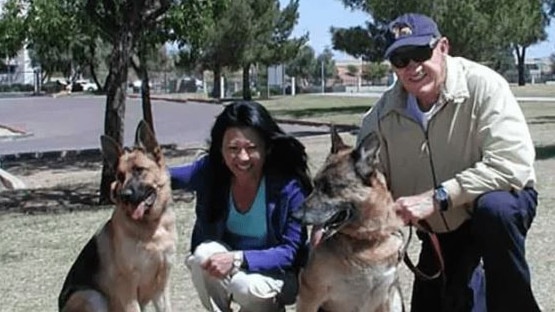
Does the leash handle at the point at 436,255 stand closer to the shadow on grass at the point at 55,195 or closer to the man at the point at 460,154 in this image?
the man at the point at 460,154

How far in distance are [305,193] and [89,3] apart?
959 cm

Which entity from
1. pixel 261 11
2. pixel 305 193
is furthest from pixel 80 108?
pixel 305 193

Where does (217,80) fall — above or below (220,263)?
above

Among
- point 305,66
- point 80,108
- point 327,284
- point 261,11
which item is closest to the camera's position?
point 327,284

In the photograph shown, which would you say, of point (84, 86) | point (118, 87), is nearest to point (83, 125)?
point (118, 87)

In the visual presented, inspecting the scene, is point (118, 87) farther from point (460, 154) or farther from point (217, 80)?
point (217, 80)

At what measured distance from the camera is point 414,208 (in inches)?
167

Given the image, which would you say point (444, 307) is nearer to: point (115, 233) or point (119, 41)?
point (115, 233)

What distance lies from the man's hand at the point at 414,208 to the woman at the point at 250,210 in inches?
26.4

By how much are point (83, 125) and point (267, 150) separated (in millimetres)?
29684

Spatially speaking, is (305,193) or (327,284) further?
(305,193)

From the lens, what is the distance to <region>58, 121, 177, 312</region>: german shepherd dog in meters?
4.88

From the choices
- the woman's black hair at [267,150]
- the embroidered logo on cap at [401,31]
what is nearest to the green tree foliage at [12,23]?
the woman's black hair at [267,150]

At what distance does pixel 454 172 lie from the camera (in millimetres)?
4656
